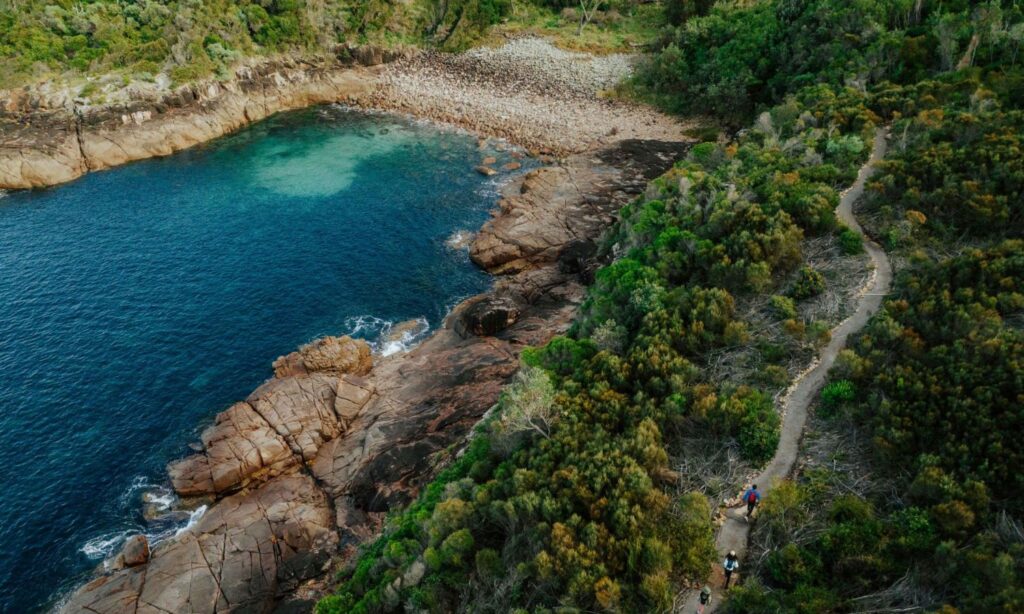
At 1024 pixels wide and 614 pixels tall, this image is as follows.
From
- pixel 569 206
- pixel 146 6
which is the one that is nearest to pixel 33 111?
pixel 146 6

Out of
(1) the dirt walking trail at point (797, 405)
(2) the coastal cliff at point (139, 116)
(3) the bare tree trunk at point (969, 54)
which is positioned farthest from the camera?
(2) the coastal cliff at point (139, 116)

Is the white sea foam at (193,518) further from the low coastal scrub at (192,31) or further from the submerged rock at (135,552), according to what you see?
the low coastal scrub at (192,31)

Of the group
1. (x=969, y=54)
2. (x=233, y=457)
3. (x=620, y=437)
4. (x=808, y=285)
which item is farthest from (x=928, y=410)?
(x=969, y=54)

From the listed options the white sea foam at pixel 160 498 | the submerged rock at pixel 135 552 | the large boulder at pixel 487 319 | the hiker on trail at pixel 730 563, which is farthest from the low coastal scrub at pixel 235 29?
the hiker on trail at pixel 730 563

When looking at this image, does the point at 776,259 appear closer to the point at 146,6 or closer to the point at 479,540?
the point at 479,540

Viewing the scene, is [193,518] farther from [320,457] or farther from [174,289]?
[174,289]

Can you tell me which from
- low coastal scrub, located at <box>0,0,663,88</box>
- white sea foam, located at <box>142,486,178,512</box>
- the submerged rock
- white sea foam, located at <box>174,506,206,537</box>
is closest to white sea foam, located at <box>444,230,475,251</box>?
white sea foam, located at <box>174,506,206,537</box>
